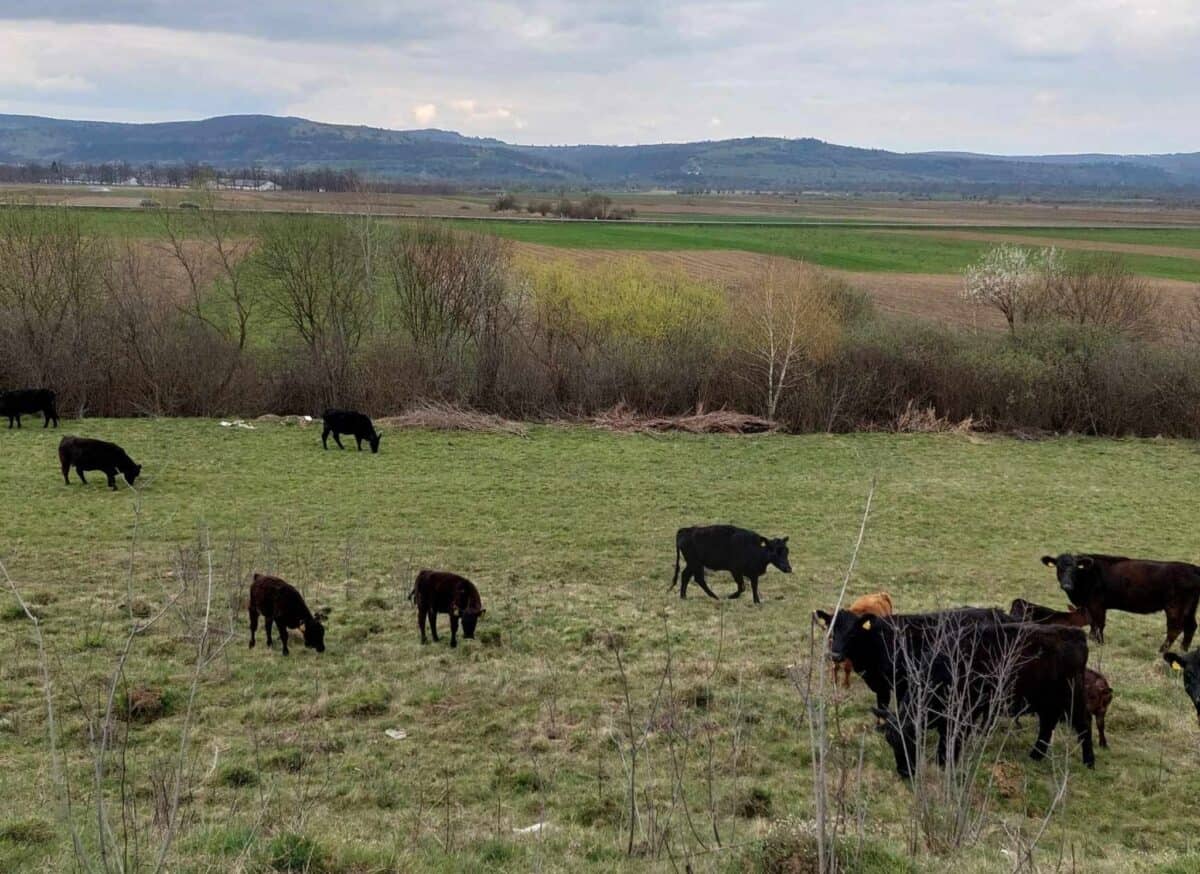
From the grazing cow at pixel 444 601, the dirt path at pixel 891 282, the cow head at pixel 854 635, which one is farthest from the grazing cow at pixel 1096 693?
the dirt path at pixel 891 282

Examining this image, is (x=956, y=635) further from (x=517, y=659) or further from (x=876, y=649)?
(x=517, y=659)

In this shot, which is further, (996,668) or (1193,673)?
(1193,673)

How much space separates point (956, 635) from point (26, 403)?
91.2ft

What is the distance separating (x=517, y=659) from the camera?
1125 centimetres

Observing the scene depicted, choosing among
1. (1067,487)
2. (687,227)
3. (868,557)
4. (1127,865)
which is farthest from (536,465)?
(687,227)

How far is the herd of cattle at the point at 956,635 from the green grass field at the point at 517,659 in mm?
423

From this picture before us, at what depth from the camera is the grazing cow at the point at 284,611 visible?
11.1 m

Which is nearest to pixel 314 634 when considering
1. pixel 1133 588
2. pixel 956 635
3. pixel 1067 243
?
pixel 956 635

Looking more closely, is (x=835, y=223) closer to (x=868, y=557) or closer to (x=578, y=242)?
(x=578, y=242)

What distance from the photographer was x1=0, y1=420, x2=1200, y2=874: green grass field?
665 cm

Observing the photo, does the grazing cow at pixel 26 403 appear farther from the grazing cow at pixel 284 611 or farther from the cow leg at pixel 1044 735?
the cow leg at pixel 1044 735

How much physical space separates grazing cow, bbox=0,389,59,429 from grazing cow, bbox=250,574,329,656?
66.6 feet

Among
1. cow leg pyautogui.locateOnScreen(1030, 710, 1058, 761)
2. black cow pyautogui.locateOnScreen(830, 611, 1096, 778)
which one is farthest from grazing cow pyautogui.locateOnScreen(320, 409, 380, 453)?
cow leg pyautogui.locateOnScreen(1030, 710, 1058, 761)

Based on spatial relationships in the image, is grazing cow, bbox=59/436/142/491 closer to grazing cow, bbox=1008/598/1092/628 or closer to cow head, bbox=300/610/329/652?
cow head, bbox=300/610/329/652
